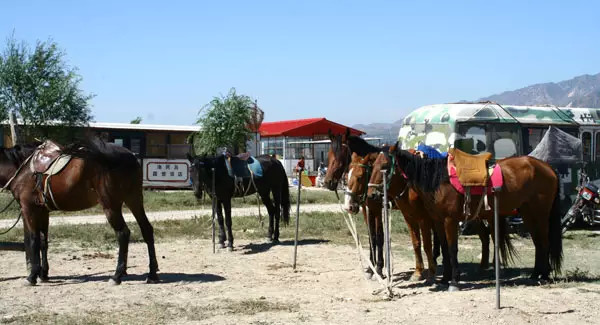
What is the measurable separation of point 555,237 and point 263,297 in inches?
165

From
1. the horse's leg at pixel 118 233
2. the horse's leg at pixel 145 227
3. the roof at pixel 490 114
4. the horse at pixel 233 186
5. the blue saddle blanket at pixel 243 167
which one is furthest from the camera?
the roof at pixel 490 114

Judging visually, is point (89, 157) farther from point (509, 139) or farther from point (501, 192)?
point (509, 139)

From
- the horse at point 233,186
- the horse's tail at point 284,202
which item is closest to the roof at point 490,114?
the horse's tail at point 284,202

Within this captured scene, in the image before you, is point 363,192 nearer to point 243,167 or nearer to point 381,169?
point 381,169

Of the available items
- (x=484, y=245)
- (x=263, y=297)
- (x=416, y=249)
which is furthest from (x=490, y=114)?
(x=263, y=297)

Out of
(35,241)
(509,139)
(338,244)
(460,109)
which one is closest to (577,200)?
(509,139)

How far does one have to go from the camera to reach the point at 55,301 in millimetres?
8297

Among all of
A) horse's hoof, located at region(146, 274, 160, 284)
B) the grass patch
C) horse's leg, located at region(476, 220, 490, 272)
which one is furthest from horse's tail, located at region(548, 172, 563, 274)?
the grass patch

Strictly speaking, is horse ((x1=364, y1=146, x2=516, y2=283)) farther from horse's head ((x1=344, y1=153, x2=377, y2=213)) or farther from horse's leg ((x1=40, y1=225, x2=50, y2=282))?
horse's leg ((x1=40, y1=225, x2=50, y2=282))

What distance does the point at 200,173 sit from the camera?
12.9 metres

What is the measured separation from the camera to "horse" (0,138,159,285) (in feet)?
30.6

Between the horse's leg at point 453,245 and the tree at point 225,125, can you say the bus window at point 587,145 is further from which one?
the tree at point 225,125

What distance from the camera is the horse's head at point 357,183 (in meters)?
8.55

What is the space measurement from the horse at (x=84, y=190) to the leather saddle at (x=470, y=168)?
4.61 m
